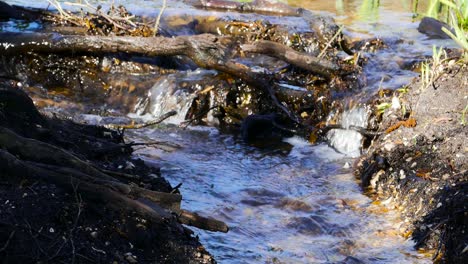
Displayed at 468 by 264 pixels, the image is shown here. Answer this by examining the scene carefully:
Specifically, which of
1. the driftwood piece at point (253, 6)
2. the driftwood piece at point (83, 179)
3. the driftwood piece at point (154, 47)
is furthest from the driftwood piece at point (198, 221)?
the driftwood piece at point (253, 6)

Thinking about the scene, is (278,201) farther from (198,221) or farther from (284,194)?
(198,221)

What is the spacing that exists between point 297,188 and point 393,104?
1.26 metres

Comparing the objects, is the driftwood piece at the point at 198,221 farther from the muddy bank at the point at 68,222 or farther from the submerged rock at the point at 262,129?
the submerged rock at the point at 262,129

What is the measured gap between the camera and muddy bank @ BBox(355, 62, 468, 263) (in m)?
4.84

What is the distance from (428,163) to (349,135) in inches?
79.4

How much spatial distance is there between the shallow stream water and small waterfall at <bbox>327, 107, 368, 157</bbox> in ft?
0.04

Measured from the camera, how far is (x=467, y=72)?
6.15m

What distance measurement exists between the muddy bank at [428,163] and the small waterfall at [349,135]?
602mm

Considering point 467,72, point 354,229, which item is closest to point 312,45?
point 467,72

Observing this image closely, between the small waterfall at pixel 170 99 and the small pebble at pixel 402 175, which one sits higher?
the small pebble at pixel 402 175

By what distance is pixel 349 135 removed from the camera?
7703 millimetres

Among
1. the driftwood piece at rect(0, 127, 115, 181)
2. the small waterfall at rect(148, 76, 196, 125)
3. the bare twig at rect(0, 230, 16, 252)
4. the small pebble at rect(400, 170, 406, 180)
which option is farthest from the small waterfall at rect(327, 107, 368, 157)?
the bare twig at rect(0, 230, 16, 252)

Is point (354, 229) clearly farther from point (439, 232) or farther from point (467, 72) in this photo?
point (467, 72)

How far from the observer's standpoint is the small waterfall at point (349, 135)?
24.8 feet
